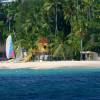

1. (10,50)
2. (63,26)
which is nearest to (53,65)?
(10,50)

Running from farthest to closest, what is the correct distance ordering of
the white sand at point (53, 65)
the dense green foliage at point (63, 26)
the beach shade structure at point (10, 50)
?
1. the beach shade structure at point (10, 50)
2. the dense green foliage at point (63, 26)
3. the white sand at point (53, 65)

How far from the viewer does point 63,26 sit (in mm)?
59250

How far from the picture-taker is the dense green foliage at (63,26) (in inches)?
2163

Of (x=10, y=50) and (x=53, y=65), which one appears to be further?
(x=10, y=50)

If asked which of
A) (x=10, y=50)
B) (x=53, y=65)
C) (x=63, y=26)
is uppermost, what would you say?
(x=63, y=26)

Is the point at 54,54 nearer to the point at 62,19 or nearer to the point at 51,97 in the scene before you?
the point at 62,19

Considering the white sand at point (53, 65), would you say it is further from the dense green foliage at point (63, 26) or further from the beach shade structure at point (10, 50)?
the beach shade structure at point (10, 50)

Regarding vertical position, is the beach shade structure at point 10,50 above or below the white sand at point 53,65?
above

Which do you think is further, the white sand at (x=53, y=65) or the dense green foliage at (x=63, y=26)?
the dense green foliage at (x=63, y=26)

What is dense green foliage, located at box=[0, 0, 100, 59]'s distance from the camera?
54.9 metres

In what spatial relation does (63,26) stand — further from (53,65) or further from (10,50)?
(53,65)

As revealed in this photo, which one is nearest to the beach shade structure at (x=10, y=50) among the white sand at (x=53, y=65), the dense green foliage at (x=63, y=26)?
the dense green foliage at (x=63, y=26)

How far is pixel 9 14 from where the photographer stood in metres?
62.4

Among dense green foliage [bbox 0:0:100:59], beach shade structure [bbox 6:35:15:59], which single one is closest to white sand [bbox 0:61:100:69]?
dense green foliage [bbox 0:0:100:59]
